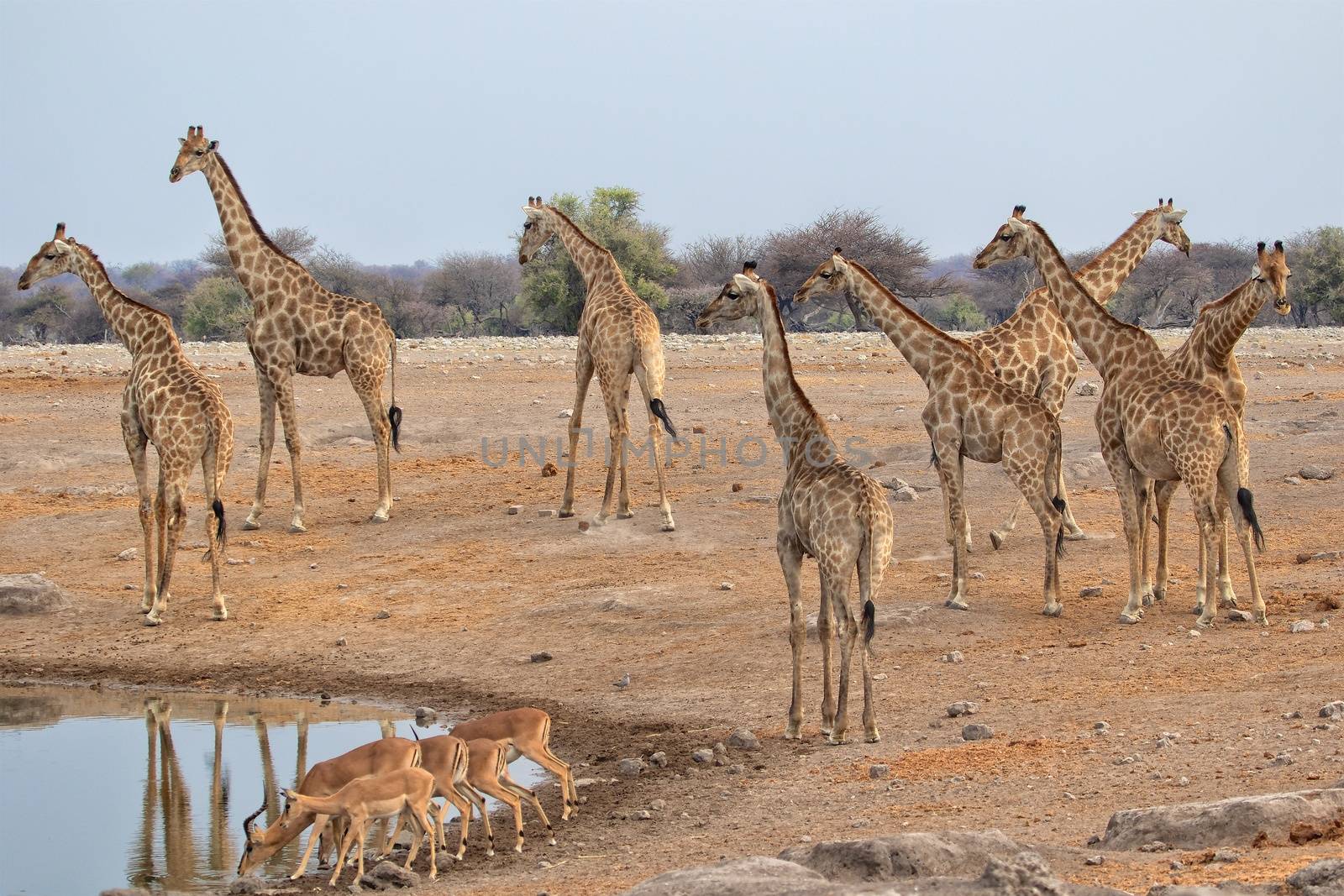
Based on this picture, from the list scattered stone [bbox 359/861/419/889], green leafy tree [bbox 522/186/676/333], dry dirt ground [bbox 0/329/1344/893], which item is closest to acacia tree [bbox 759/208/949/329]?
green leafy tree [bbox 522/186/676/333]

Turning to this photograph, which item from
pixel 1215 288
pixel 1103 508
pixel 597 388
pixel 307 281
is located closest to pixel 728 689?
pixel 1103 508

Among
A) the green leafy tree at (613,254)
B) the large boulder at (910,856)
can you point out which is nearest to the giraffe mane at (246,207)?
the large boulder at (910,856)

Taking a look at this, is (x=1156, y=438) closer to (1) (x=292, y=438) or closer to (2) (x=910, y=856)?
(2) (x=910, y=856)

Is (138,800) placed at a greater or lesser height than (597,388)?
lesser

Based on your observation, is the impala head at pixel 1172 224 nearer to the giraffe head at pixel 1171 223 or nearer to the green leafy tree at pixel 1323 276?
the giraffe head at pixel 1171 223

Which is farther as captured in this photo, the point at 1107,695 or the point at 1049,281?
the point at 1049,281

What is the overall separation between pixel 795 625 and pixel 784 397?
1.68m

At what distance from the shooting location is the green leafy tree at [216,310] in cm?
4597

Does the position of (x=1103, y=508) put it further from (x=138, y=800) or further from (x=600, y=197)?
(x=600, y=197)

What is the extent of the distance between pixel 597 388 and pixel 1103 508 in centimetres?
1179

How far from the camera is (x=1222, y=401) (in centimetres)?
1170

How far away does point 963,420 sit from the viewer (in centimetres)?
1290

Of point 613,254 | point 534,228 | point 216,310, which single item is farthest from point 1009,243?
point 216,310

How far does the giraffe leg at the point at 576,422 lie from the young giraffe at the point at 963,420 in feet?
13.0
